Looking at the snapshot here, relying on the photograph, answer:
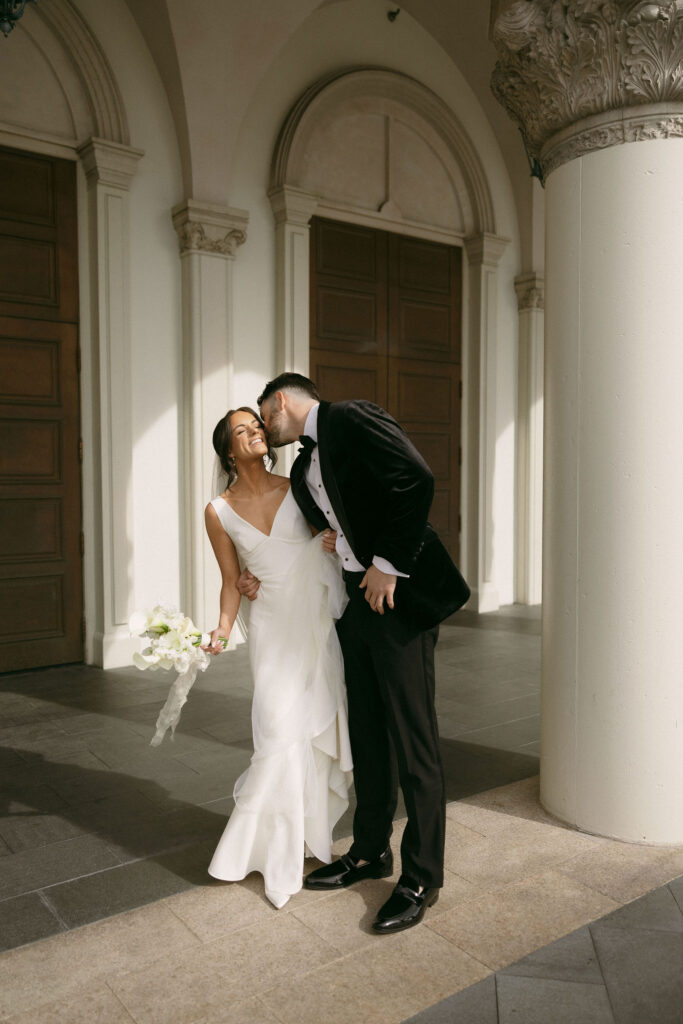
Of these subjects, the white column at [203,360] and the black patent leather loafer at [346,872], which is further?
the white column at [203,360]

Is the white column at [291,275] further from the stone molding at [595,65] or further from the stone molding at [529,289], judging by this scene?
the stone molding at [595,65]

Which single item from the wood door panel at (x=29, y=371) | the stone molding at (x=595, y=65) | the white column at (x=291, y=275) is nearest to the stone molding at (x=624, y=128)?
the stone molding at (x=595, y=65)

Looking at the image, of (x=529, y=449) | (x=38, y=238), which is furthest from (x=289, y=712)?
(x=529, y=449)

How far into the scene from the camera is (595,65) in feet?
10.7

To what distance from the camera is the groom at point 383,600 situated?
275cm

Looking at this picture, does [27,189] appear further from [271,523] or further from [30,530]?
[271,523]

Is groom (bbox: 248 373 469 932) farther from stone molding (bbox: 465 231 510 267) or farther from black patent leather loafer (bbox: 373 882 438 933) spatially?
stone molding (bbox: 465 231 510 267)

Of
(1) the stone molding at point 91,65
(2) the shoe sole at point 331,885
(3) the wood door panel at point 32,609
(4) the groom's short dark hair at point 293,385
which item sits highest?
(1) the stone molding at point 91,65

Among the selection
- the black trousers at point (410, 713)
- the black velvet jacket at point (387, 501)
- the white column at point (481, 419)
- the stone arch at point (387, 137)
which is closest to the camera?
the black velvet jacket at point (387, 501)

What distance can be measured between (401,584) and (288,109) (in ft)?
21.4

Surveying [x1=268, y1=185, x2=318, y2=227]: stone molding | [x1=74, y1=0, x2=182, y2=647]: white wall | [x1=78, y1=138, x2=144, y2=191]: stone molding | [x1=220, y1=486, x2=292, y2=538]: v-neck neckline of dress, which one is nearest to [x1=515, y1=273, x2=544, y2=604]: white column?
[x1=268, y1=185, x2=318, y2=227]: stone molding

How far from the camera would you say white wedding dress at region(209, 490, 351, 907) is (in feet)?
9.78

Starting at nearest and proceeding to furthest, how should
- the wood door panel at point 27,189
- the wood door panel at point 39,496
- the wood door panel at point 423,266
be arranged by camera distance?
the wood door panel at point 27,189 → the wood door panel at point 39,496 → the wood door panel at point 423,266

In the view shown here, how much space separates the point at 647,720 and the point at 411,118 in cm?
748
